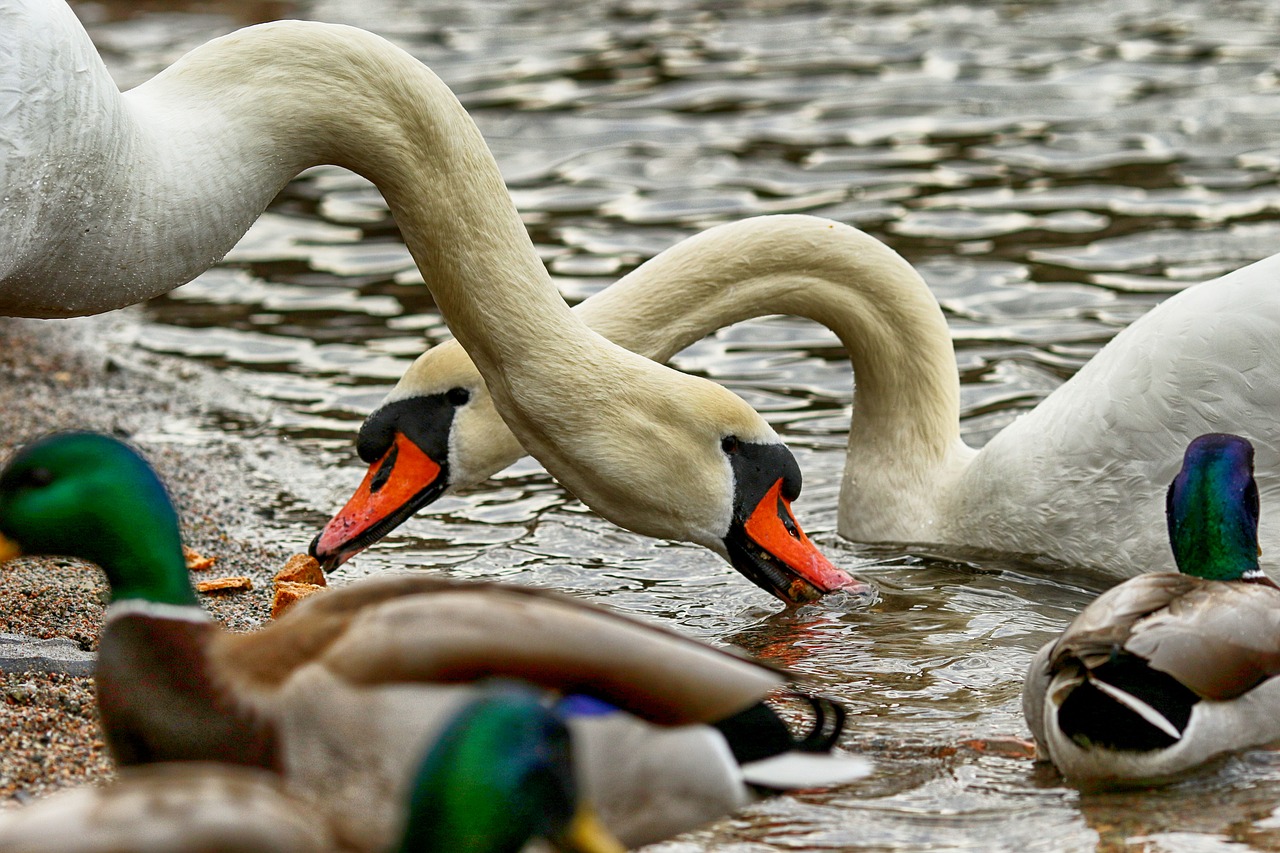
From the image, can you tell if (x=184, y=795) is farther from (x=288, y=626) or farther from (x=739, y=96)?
(x=739, y=96)

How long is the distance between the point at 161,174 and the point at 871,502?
122 inches

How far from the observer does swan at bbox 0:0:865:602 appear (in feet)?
16.6

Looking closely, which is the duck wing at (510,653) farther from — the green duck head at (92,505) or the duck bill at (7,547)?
the duck bill at (7,547)

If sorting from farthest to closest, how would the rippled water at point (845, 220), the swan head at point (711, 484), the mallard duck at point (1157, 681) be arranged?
the swan head at point (711, 484) → the rippled water at point (845, 220) → the mallard duck at point (1157, 681)

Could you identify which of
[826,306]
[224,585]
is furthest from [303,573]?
[826,306]

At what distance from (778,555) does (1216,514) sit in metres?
1.29

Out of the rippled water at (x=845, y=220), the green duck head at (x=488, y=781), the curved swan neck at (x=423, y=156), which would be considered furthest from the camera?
the curved swan neck at (x=423, y=156)

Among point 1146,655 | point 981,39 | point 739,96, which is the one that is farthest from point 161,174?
point 981,39

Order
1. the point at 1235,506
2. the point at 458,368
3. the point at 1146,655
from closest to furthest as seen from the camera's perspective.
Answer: the point at 1146,655
the point at 1235,506
the point at 458,368

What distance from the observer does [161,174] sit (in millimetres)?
5051

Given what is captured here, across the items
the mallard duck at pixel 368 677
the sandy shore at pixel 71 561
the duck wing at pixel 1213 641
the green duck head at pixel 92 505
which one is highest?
the green duck head at pixel 92 505

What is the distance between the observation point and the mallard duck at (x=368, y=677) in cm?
346

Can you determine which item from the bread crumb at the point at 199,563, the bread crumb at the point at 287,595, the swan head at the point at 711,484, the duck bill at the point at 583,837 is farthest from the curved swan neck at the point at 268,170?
the duck bill at the point at 583,837

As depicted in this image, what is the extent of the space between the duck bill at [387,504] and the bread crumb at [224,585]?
0.32 m
